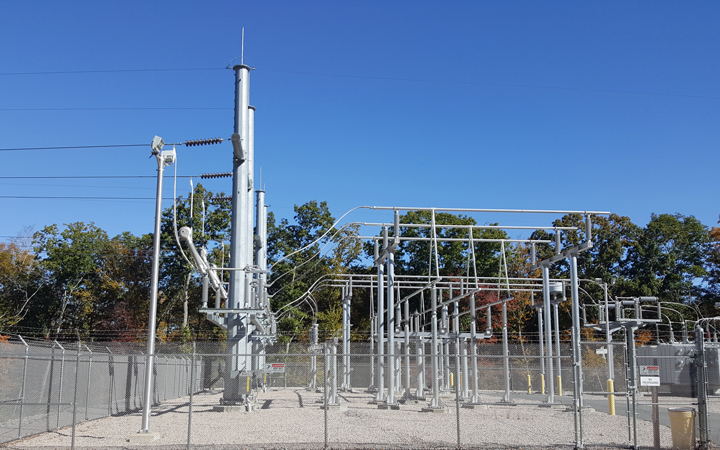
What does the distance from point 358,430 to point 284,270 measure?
1482 inches

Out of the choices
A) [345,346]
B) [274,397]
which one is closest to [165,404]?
[274,397]

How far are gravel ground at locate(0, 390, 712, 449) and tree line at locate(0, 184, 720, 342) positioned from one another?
28.2 m

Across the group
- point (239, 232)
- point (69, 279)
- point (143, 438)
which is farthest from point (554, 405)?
point (69, 279)

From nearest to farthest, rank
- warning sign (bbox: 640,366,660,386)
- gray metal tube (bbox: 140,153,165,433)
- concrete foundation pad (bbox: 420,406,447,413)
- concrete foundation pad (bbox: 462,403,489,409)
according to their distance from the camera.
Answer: warning sign (bbox: 640,366,660,386) → gray metal tube (bbox: 140,153,165,433) → concrete foundation pad (bbox: 420,406,447,413) → concrete foundation pad (bbox: 462,403,489,409)

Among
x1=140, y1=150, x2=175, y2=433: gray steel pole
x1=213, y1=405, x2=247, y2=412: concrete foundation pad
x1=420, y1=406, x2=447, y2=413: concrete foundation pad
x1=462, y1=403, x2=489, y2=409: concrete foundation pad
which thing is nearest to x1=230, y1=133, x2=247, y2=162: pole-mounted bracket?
x1=140, y1=150, x2=175, y2=433: gray steel pole

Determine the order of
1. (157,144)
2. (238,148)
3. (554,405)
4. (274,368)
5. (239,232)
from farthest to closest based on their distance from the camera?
(274,368) < (554,405) < (239,232) < (238,148) < (157,144)

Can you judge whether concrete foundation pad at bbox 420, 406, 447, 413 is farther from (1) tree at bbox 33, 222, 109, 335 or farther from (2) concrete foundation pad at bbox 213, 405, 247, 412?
(1) tree at bbox 33, 222, 109, 335

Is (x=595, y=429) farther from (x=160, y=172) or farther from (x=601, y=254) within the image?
Result: (x=601, y=254)

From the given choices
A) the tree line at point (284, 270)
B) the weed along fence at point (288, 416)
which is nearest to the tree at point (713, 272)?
the tree line at point (284, 270)

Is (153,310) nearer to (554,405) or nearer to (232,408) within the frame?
(232,408)

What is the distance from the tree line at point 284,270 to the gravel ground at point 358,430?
28.2 metres

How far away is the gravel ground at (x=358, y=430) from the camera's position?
43.2ft

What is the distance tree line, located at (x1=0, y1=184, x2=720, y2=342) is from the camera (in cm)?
5009

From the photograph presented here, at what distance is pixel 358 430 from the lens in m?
15.2
